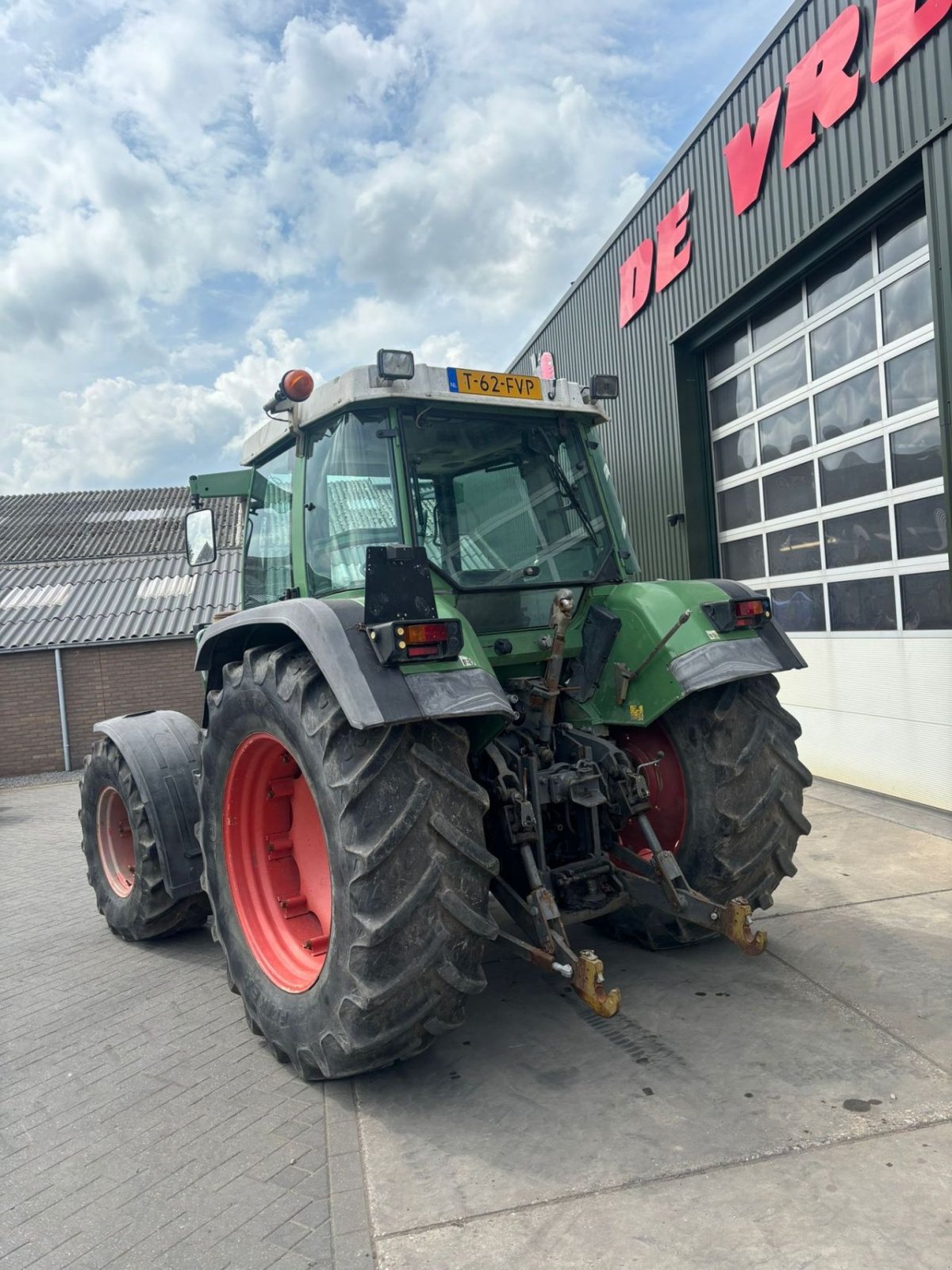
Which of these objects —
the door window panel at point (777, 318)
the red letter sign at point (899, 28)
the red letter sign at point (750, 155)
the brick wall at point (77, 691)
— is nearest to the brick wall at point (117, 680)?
the brick wall at point (77, 691)

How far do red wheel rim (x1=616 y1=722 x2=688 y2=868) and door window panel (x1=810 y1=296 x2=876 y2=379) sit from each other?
454 cm

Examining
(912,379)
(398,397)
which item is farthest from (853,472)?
(398,397)

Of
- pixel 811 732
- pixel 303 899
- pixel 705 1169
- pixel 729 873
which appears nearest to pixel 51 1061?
pixel 303 899

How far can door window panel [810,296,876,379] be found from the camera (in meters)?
7.04

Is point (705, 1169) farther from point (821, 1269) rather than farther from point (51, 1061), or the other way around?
point (51, 1061)

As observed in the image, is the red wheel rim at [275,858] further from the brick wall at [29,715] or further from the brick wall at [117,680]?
the brick wall at [29,715]

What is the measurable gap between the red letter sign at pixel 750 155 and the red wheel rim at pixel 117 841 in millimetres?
6979

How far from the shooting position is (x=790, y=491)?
8.22 metres

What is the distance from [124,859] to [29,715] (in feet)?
40.1

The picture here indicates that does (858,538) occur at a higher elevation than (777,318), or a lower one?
lower

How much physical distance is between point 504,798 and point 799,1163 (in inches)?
56.6

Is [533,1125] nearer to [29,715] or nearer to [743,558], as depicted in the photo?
[743,558]

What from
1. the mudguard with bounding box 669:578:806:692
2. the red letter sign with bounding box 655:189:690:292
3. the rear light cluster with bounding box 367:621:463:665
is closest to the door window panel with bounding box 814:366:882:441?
the red letter sign with bounding box 655:189:690:292

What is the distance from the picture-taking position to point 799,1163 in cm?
246
